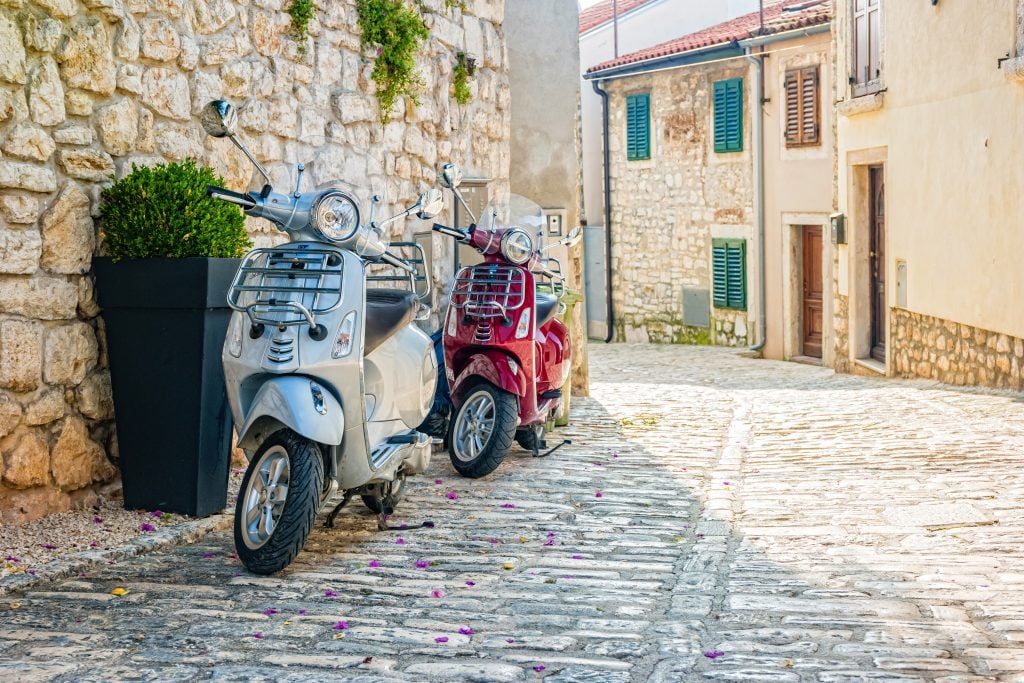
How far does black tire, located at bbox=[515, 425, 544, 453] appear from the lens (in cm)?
748

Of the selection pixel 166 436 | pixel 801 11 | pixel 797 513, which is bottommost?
pixel 797 513

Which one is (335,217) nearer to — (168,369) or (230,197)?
(230,197)

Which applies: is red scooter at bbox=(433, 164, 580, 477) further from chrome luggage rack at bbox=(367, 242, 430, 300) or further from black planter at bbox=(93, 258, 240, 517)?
black planter at bbox=(93, 258, 240, 517)

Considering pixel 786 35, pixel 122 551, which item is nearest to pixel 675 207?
pixel 786 35

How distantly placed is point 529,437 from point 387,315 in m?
2.43

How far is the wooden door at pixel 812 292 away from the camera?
A: 19938mm

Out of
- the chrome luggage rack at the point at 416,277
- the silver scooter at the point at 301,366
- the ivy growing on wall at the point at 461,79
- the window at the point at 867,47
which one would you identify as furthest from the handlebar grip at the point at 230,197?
the window at the point at 867,47

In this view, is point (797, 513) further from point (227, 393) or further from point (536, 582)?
point (227, 393)

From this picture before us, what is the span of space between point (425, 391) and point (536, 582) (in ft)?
4.46

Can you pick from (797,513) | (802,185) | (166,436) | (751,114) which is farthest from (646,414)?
(751,114)

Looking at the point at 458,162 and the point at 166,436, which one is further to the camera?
the point at 458,162

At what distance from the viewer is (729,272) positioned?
21547 millimetres

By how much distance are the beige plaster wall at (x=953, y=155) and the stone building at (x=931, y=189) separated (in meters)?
0.02

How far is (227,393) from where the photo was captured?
16.1ft
